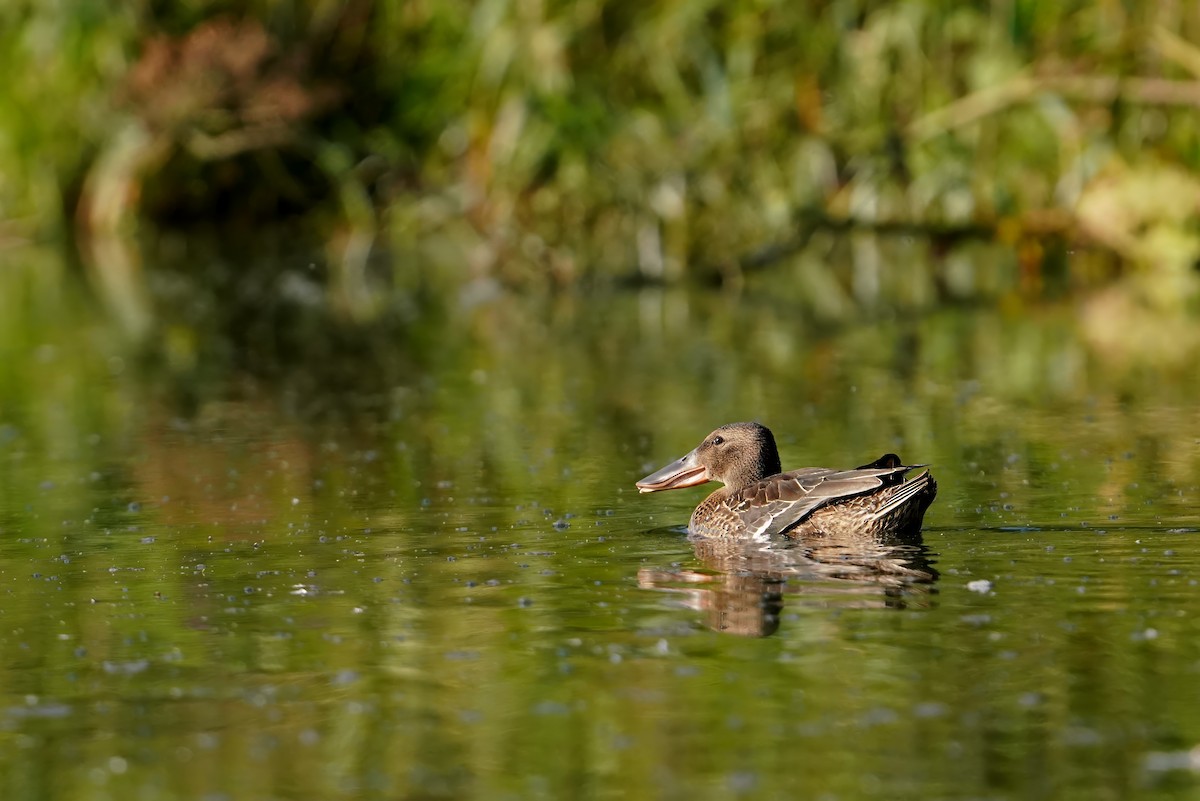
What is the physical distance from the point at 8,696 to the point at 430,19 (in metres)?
23.0

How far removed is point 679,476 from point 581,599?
2.45 metres

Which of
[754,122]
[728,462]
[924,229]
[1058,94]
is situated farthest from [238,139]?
[728,462]

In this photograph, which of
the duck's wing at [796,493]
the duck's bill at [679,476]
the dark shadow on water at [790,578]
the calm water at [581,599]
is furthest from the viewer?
the duck's bill at [679,476]

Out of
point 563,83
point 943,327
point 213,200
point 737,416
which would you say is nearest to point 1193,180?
point 943,327

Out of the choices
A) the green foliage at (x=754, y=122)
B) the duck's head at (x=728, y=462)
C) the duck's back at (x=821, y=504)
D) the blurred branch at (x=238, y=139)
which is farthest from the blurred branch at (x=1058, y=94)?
the duck's back at (x=821, y=504)

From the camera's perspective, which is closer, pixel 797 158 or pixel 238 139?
pixel 797 158

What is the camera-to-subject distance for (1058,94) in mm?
23297

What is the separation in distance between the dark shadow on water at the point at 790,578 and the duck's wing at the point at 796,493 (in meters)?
0.11

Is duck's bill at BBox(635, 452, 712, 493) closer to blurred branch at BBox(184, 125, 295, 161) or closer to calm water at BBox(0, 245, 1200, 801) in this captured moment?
calm water at BBox(0, 245, 1200, 801)

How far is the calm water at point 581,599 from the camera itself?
20.2 ft

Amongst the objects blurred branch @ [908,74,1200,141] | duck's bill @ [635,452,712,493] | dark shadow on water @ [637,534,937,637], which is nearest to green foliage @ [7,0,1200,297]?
blurred branch @ [908,74,1200,141]

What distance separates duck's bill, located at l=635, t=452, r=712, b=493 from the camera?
34.8ft

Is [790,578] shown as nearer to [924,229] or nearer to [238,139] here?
[924,229]

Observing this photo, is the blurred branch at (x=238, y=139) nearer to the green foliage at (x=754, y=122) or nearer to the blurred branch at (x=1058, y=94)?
the green foliage at (x=754, y=122)
